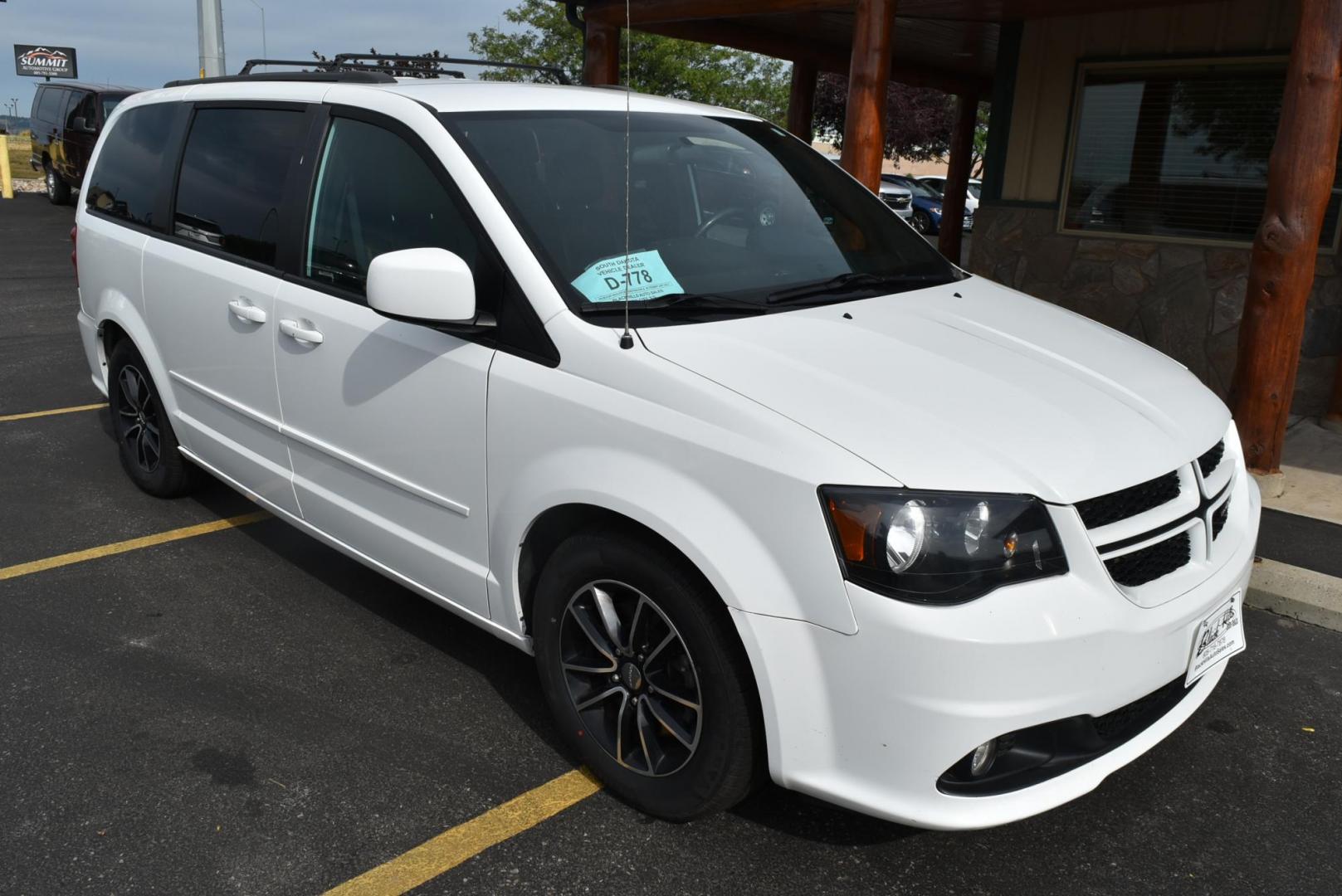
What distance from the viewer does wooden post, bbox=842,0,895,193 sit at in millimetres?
6941

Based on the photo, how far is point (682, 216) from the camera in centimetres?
330

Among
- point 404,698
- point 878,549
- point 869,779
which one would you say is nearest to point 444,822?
point 404,698

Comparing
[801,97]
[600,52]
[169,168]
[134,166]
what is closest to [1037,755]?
[169,168]

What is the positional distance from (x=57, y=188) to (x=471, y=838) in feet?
68.3

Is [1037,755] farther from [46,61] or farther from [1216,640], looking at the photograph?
[46,61]

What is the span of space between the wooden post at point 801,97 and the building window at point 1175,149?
369 centimetres

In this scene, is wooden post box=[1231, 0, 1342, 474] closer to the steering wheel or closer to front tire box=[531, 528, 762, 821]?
the steering wheel

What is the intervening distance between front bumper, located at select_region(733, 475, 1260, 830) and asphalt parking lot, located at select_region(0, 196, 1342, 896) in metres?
0.40

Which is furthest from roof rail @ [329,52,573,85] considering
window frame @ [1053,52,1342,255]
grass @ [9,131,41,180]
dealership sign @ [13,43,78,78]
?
dealership sign @ [13,43,78,78]

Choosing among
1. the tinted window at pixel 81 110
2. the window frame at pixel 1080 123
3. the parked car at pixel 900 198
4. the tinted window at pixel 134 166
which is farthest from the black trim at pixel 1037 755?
the parked car at pixel 900 198

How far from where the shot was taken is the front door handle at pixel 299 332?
345cm

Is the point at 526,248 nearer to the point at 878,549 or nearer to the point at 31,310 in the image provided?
the point at 878,549

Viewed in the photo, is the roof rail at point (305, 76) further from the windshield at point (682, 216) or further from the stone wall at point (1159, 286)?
the stone wall at point (1159, 286)

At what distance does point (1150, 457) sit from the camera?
254cm
